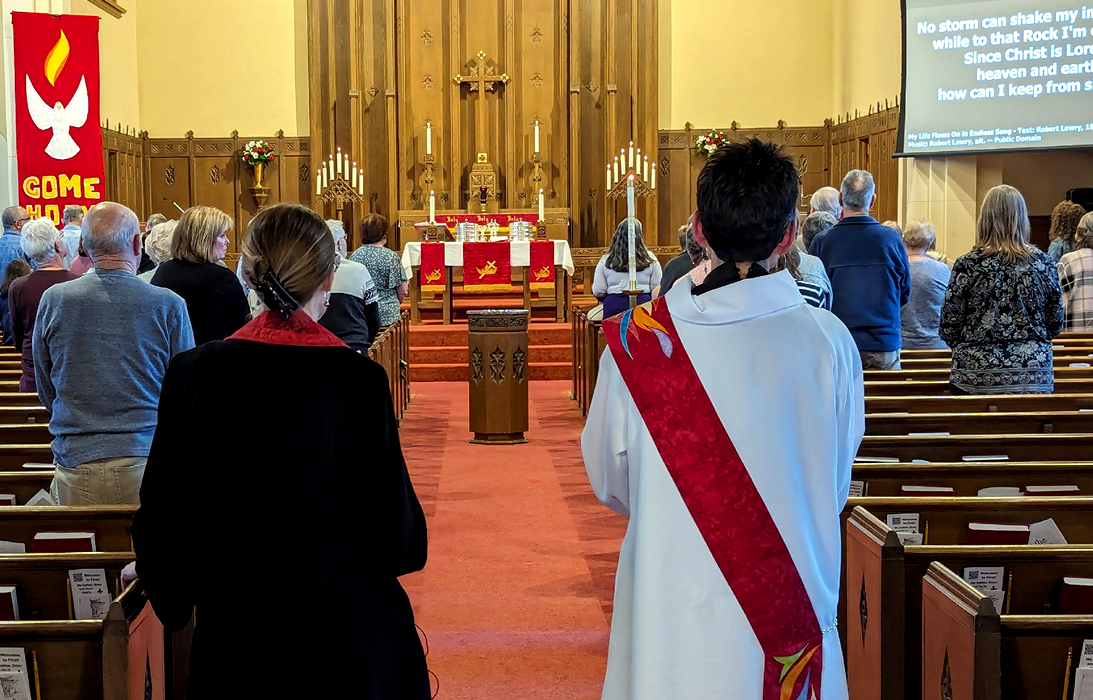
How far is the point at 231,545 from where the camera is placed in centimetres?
209

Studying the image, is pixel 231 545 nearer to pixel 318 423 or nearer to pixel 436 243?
pixel 318 423

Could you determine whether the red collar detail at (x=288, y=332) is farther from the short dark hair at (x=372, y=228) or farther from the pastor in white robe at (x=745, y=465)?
the short dark hair at (x=372, y=228)

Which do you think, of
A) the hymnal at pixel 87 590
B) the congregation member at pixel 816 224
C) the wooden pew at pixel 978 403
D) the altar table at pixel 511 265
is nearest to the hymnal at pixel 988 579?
the wooden pew at pixel 978 403

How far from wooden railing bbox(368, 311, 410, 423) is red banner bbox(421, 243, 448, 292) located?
249cm

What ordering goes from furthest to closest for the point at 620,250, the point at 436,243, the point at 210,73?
the point at 210,73 → the point at 436,243 → the point at 620,250

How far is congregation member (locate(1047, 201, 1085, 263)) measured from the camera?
8.35m

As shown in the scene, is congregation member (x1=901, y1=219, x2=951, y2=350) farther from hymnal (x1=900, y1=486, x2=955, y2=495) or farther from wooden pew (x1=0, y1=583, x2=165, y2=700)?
wooden pew (x1=0, y1=583, x2=165, y2=700)

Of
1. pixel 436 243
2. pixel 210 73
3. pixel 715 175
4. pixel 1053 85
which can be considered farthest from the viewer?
pixel 210 73

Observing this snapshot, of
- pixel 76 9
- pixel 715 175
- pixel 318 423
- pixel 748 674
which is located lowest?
pixel 748 674

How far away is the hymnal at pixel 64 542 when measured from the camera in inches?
128

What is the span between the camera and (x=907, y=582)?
291cm

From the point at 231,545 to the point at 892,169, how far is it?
12.0 metres

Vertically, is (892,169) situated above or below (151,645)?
above

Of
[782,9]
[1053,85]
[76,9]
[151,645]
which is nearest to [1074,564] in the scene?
[151,645]
